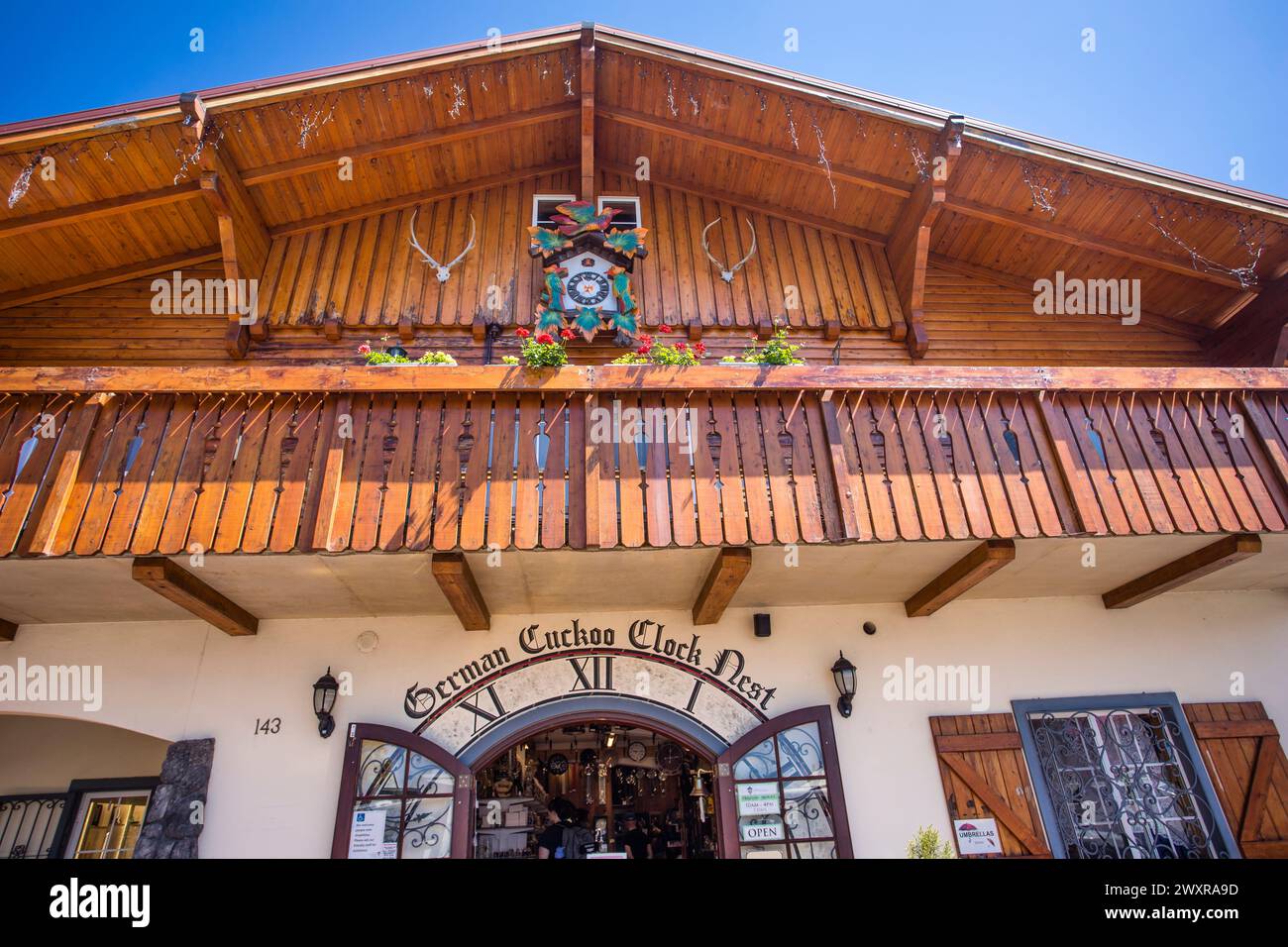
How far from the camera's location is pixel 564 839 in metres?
9.22

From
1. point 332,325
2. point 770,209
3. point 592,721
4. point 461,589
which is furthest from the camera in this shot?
point 770,209

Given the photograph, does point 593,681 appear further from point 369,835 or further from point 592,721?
point 369,835

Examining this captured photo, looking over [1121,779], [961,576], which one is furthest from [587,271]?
[1121,779]

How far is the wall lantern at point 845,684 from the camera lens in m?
6.80

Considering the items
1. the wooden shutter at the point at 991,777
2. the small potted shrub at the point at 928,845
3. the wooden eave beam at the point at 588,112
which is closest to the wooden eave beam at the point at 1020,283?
the wooden eave beam at the point at 588,112

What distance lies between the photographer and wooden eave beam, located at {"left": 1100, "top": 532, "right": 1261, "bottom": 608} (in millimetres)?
6027

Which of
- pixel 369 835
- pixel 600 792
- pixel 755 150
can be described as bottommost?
pixel 369 835

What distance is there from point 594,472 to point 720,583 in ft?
4.67

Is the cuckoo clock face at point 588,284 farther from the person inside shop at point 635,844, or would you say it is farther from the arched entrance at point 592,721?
the person inside shop at point 635,844

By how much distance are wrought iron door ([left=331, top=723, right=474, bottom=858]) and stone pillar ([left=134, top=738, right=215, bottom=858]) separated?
1.12 meters

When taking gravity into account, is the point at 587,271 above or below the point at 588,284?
above

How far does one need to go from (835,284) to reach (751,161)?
190 centimetres
